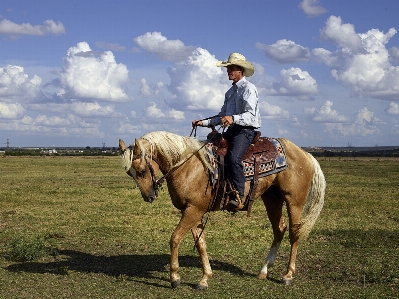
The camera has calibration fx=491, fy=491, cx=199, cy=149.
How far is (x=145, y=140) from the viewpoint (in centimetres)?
706

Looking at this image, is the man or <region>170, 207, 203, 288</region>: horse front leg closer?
<region>170, 207, 203, 288</region>: horse front leg

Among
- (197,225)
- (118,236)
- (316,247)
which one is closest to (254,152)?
(197,225)

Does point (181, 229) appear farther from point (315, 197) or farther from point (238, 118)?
point (315, 197)

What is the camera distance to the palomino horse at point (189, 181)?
6977mm

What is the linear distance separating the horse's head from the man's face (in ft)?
5.33

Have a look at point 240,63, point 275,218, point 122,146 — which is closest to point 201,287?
point 275,218

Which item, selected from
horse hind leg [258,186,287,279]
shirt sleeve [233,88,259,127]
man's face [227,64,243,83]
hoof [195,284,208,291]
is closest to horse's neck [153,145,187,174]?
shirt sleeve [233,88,259,127]

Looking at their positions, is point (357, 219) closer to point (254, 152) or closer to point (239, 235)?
point (239, 235)

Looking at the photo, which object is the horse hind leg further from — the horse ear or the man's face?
the horse ear

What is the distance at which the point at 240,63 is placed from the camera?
7262 mm

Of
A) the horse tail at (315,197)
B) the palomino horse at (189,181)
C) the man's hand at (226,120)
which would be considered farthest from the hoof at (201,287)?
the man's hand at (226,120)

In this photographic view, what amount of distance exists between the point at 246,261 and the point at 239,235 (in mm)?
2190

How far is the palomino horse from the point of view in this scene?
698 centimetres

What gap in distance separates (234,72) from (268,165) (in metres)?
1.51
